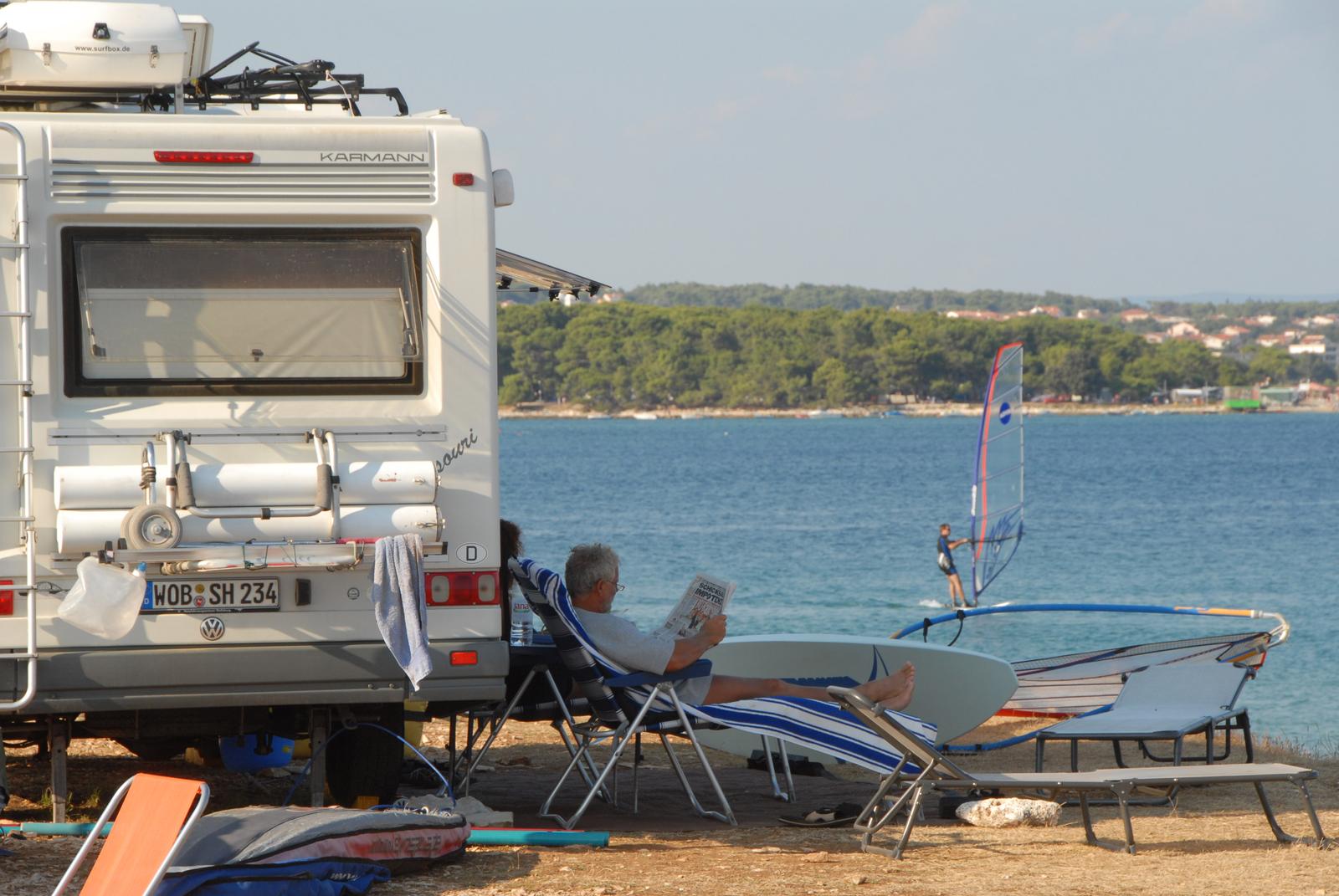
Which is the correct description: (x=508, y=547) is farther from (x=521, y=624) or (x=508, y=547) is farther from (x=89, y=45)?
(x=89, y=45)

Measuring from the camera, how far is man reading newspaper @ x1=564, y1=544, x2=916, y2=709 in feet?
19.9

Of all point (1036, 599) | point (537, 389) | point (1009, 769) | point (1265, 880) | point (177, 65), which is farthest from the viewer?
point (537, 389)

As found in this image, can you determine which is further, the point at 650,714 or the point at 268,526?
the point at 650,714

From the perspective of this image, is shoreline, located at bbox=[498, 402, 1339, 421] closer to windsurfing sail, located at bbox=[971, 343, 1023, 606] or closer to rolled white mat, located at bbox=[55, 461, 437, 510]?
windsurfing sail, located at bbox=[971, 343, 1023, 606]

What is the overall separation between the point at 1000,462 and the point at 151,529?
61.8ft

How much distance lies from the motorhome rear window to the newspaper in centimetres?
161

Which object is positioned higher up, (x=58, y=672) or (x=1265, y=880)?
(x=58, y=672)

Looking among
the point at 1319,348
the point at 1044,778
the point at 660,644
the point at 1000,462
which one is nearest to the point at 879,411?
the point at 1319,348

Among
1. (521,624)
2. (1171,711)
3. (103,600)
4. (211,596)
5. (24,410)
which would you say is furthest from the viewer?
(1171,711)

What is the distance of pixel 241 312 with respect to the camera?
17.9ft

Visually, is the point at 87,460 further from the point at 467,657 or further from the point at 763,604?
the point at 763,604

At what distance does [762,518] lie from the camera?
154 ft

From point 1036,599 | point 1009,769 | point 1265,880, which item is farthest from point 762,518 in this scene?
point 1265,880

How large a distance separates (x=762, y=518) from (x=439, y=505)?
137 ft
